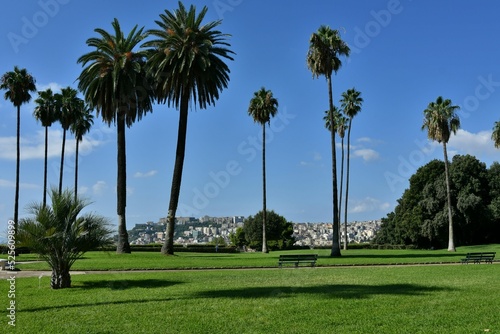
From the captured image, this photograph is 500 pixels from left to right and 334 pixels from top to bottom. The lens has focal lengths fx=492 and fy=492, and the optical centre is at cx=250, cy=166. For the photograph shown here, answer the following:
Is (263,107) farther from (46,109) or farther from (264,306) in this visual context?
(264,306)

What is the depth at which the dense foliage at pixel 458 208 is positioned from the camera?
219 feet

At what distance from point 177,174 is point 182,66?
8.64 metres

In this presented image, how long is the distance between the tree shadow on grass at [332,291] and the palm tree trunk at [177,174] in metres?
23.5

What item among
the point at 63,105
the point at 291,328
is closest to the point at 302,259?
the point at 291,328

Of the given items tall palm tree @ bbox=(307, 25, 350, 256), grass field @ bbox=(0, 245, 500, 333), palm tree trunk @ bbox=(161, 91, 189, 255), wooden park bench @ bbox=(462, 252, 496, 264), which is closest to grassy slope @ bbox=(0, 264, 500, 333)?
grass field @ bbox=(0, 245, 500, 333)

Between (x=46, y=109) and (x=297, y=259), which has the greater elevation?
(x=46, y=109)

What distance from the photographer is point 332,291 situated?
16.0 m

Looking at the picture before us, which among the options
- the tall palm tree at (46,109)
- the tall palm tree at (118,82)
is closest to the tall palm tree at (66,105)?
the tall palm tree at (46,109)

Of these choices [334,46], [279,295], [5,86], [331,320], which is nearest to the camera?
[331,320]

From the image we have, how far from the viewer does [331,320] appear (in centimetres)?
1101

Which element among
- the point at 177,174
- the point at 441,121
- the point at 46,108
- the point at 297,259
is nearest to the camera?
the point at 297,259

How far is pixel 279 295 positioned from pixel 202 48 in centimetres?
2786

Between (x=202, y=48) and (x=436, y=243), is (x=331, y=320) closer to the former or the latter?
(x=202, y=48)

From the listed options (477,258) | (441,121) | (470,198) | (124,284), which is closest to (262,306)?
(124,284)
